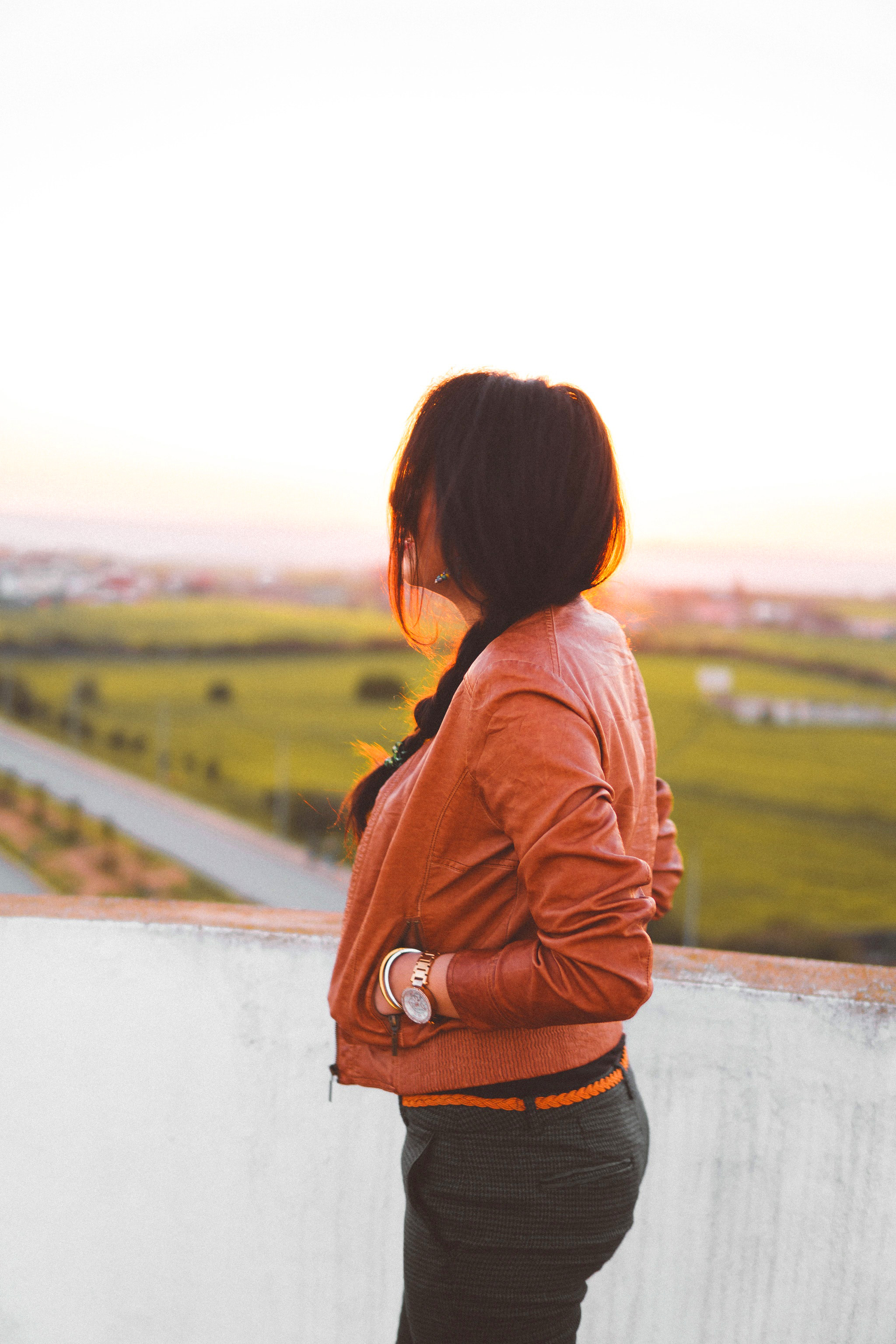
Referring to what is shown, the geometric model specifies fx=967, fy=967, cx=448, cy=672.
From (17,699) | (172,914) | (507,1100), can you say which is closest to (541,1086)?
(507,1100)

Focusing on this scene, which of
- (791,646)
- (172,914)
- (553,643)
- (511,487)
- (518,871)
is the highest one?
(511,487)

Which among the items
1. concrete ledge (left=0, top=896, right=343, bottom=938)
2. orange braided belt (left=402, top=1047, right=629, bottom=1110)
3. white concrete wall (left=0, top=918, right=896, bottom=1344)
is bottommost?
white concrete wall (left=0, top=918, right=896, bottom=1344)

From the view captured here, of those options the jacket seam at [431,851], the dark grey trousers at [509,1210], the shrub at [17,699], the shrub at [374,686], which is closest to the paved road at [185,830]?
the shrub at [17,699]

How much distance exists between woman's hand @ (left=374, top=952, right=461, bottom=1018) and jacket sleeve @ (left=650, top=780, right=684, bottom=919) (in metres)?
0.41

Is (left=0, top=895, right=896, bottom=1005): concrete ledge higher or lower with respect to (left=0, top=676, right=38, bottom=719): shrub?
higher

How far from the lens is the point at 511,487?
2.98ft

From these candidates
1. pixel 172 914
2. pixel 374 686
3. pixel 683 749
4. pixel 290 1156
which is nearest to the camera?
pixel 290 1156

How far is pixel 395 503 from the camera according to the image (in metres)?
0.98

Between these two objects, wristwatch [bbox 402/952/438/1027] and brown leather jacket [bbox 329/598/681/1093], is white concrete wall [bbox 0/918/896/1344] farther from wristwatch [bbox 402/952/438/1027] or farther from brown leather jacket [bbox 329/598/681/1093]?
wristwatch [bbox 402/952/438/1027]

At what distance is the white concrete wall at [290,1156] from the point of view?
→ 1596mm

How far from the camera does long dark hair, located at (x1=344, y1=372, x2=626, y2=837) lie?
91cm

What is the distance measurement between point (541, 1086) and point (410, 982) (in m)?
0.17

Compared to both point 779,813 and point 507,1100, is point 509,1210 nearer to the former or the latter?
point 507,1100

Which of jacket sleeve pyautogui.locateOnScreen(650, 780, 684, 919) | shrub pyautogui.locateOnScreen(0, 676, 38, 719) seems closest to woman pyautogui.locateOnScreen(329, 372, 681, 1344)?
jacket sleeve pyautogui.locateOnScreen(650, 780, 684, 919)
